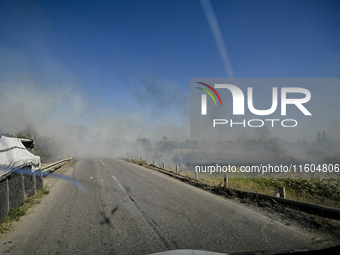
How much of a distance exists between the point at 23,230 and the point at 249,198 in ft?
22.2

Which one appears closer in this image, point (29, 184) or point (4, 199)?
point (4, 199)

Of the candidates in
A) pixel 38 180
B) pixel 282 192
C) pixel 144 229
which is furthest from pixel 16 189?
pixel 282 192

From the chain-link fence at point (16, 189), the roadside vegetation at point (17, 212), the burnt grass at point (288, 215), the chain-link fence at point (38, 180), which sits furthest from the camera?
the chain-link fence at point (38, 180)

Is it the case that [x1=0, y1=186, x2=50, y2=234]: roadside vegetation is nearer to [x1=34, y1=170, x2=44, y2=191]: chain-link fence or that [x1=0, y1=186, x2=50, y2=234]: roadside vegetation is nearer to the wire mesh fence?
the wire mesh fence

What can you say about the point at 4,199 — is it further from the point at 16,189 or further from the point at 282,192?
the point at 282,192

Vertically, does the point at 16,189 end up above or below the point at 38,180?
above

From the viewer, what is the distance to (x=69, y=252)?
3.46 metres

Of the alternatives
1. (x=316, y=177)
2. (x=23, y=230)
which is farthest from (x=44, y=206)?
(x=316, y=177)

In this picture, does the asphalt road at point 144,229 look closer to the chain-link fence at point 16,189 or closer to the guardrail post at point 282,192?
the chain-link fence at point 16,189

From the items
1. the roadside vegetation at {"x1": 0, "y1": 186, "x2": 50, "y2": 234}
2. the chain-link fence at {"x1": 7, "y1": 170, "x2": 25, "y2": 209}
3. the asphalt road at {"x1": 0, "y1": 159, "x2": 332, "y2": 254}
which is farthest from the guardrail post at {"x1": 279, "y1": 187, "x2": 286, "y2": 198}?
the chain-link fence at {"x1": 7, "y1": 170, "x2": 25, "y2": 209}

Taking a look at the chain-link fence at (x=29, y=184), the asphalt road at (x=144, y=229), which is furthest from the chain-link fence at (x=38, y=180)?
the asphalt road at (x=144, y=229)

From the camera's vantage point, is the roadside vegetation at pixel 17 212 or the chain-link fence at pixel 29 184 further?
the chain-link fence at pixel 29 184

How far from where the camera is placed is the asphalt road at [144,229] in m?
3.60

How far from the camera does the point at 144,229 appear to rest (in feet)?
14.4
